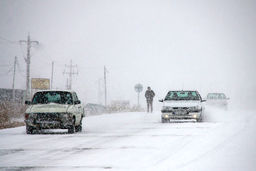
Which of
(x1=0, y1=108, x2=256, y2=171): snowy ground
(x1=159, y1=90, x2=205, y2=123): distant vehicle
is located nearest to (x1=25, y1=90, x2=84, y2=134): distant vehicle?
(x1=0, y1=108, x2=256, y2=171): snowy ground

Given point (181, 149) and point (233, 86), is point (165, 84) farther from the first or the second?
point (181, 149)

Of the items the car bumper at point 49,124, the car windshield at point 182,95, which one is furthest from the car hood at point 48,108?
the car windshield at point 182,95

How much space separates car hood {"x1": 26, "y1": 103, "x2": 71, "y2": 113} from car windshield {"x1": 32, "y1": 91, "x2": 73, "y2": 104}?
31.4 inches

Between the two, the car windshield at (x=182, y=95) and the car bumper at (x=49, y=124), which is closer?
the car bumper at (x=49, y=124)

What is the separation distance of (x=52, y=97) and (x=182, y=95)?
9044 millimetres

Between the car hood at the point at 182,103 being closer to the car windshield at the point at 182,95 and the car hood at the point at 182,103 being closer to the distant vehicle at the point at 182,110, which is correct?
the distant vehicle at the point at 182,110

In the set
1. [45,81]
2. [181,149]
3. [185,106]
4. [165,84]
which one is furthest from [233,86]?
[181,149]

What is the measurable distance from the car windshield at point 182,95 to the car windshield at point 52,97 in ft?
26.8

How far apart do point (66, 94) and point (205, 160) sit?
38.4 feet

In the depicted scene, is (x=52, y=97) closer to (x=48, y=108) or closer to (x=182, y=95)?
(x=48, y=108)

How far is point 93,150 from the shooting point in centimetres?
1427

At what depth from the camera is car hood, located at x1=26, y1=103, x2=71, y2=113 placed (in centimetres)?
2117

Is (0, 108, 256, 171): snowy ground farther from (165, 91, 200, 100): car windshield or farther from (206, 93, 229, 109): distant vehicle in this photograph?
(206, 93, 229, 109): distant vehicle

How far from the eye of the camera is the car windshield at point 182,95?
29.8 metres
